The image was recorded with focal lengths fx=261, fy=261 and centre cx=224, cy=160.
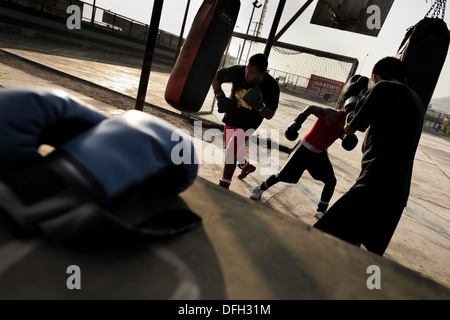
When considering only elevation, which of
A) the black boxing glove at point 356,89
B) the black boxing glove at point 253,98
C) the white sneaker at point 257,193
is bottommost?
the white sneaker at point 257,193

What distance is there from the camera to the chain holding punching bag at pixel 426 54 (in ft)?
6.57

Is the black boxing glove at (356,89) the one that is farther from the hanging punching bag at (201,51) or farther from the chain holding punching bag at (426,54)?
the hanging punching bag at (201,51)

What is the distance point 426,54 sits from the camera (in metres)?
2.01

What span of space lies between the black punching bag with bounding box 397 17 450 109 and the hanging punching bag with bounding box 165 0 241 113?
163 cm

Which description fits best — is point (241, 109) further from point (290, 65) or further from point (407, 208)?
point (290, 65)

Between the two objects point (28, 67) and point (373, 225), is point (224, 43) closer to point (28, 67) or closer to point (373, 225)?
point (373, 225)

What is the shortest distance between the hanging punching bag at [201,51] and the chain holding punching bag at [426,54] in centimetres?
163

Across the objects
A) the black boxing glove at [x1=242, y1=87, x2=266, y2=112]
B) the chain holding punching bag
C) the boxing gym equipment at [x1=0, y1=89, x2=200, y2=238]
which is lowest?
the boxing gym equipment at [x1=0, y1=89, x2=200, y2=238]

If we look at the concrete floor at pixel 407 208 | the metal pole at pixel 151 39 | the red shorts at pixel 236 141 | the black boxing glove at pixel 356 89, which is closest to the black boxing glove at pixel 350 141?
the black boxing glove at pixel 356 89

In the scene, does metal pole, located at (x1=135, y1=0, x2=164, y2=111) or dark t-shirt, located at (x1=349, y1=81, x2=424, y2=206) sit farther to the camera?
metal pole, located at (x1=135, y1=0, x2=164, y2=111)

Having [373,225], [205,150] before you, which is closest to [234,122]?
[205,150]

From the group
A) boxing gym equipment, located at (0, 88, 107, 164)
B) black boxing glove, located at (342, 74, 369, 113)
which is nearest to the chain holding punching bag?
black boxing glove, located at (342, 74, 369, 113)

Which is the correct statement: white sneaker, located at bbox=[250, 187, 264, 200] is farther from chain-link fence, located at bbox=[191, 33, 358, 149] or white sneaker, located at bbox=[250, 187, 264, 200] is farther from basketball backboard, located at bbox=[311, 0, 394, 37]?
basketball backboard, located at bbox=[311, 0, 394, 37]

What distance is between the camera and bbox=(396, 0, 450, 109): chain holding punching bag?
6.57 feet
